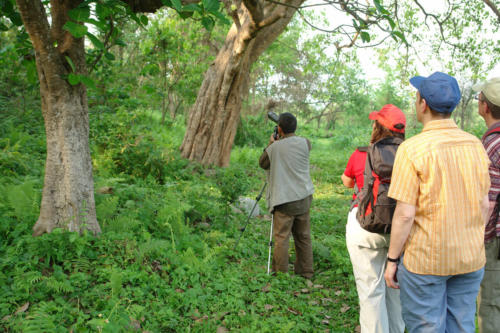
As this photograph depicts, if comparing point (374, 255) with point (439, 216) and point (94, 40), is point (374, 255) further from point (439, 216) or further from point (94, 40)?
point (94, 40)

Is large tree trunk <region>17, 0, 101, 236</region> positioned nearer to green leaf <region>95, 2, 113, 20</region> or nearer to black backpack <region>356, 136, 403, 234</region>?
green leaf <region>95, 2, 113, 20</region>

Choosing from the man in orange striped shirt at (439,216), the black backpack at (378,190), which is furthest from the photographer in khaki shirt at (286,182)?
the man in orange striped shirt at (439,216)

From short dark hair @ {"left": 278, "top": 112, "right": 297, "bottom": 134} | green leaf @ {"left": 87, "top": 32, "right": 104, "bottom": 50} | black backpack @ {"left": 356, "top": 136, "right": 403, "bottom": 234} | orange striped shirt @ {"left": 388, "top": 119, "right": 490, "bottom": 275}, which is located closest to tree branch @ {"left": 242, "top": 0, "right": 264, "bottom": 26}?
short dark hair @ {"left": 278, "top": 112, "right": 297, "bottom": 134}

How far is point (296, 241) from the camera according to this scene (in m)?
5.16

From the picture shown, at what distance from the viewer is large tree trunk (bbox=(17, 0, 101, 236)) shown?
3851 mm

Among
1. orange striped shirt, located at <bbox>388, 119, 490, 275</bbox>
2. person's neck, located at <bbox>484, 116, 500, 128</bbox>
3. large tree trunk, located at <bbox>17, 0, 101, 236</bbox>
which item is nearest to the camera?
orange striped shirt, located at <bbox>388, 119, 490, 275</bbox>

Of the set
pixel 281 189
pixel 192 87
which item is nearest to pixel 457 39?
pixel 192 87

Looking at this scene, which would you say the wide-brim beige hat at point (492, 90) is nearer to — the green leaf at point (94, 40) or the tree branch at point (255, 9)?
the green leaf at point (94, 40)

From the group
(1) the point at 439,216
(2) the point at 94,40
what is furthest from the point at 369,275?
(2) the point at 94,40

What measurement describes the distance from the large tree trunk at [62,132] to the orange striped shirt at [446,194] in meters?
3.42

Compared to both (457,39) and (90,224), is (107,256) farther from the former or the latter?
(457,39)

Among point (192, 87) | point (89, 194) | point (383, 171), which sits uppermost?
point (192, 87)

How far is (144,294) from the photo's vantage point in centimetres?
378

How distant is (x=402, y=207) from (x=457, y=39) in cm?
1092
